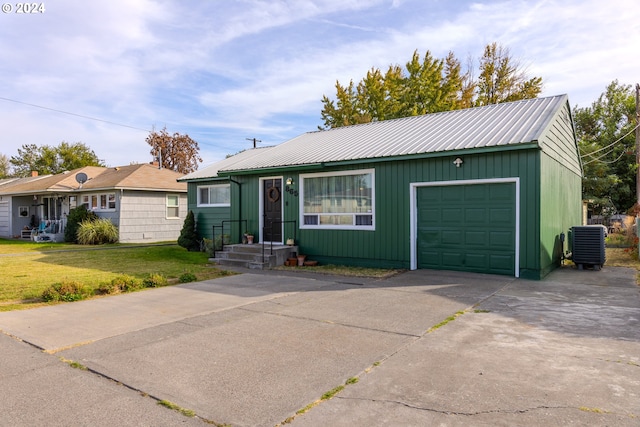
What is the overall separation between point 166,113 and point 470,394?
2763cm

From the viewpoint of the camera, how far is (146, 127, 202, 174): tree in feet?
137

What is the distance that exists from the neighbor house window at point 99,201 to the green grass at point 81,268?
488cm

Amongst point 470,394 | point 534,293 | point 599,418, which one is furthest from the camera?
point 534,293

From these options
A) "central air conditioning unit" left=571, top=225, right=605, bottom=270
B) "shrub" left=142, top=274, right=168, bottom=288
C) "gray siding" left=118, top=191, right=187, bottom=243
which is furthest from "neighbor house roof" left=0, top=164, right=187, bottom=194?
"central air conditioning unit" left=571, top=225, right=605, bottom=270

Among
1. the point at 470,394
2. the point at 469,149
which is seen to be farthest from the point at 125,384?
the point at 469,149

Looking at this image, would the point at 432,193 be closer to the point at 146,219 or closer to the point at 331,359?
the point at 331,359

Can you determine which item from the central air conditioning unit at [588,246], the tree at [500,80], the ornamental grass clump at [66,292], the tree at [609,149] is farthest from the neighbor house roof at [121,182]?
the tree at [609,149]

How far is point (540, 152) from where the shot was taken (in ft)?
27.0

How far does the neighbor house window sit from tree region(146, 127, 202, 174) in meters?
21.1

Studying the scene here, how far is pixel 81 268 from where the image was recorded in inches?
427

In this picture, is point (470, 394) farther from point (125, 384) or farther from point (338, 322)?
point (125, 384)

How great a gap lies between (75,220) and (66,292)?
14712 mm

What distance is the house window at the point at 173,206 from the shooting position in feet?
69.5

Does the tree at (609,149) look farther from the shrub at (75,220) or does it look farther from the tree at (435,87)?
the shrub at (75,220)
